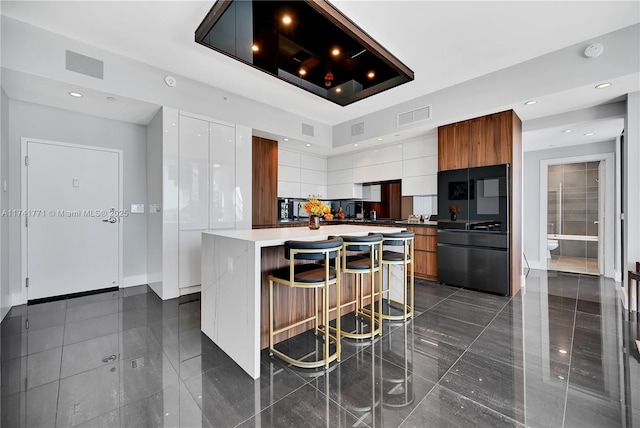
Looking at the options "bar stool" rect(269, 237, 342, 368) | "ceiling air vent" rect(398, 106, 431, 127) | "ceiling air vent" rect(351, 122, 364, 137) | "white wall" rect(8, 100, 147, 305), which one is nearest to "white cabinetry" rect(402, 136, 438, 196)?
"ceiling air vent" rect(398, 106, 431, 127)

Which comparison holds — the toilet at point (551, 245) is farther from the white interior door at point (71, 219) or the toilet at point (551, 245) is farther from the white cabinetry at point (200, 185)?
the white interior door at point (71, 219)

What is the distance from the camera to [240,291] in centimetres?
196

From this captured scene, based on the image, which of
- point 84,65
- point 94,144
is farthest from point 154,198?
point 84,65

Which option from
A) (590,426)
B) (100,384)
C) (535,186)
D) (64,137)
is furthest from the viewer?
(535,186)

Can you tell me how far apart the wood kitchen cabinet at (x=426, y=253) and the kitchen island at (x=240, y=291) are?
2705 mm

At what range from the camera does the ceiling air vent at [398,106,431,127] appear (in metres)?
4.11

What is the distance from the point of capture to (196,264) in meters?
3.79

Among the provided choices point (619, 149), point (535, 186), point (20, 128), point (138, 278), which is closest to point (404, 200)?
point (535, 186)

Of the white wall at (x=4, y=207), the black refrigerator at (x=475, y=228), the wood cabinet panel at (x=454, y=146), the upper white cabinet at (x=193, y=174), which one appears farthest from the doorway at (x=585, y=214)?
the white wall at (x=4, y=207)

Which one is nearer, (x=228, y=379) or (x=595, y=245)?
(x=228, y=379)

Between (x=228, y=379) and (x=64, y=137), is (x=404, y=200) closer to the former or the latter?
(x=228, y=379)

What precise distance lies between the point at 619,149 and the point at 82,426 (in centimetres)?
690

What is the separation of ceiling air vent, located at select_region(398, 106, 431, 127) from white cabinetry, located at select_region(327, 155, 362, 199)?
1.76m

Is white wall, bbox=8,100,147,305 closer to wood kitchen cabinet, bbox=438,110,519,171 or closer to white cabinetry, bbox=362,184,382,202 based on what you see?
white cabinetry, bbox=362,184,382,202
